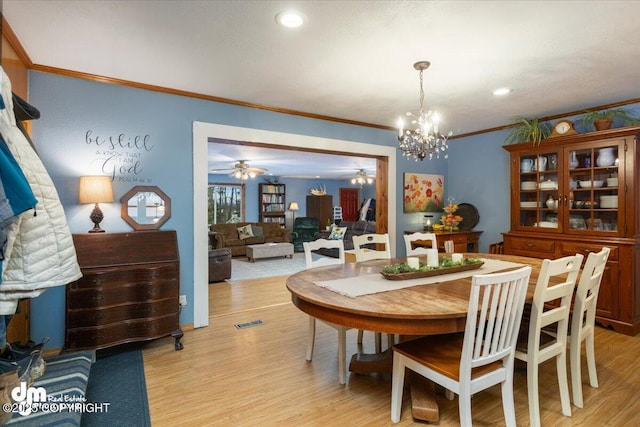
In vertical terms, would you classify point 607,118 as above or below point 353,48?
below

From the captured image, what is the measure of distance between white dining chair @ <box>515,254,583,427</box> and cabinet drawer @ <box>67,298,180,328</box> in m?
2.56

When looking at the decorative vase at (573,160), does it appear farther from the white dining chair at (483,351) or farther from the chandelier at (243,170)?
the chandelier at (243,170)

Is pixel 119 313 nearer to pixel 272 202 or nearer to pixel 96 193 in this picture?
pixel 96 193

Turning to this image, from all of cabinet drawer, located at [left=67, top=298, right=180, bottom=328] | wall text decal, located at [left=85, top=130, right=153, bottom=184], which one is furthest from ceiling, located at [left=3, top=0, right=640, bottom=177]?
cabinet drawer, located at [left=67, top=298, right=180, bottom=328]

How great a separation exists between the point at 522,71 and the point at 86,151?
368cm

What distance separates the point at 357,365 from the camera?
7.88 feet

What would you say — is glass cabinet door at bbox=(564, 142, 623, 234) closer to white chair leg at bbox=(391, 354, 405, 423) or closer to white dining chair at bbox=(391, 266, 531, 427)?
white dining chair at bbox=(391, 266, 531, 427)

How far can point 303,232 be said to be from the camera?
941 cm

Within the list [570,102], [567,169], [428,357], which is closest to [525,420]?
[428,357]

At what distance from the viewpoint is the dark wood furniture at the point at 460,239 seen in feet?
14.7

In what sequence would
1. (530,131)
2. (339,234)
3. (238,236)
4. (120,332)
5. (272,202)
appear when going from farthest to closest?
(272,202) → (238,236) → (339,234) → (530,131) → (120,332)

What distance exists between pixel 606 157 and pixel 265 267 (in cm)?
547

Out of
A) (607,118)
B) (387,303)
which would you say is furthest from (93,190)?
(607,118)

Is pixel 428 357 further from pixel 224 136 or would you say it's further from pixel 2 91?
pixel 224 136
